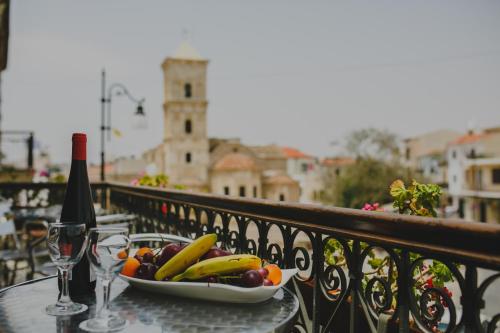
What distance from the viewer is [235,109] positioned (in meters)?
63.3

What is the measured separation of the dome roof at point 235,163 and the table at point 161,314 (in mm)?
43052

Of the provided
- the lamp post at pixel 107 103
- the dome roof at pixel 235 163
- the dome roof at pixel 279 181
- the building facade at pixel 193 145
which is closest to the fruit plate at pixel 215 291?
the lamp post at pixel 107 103

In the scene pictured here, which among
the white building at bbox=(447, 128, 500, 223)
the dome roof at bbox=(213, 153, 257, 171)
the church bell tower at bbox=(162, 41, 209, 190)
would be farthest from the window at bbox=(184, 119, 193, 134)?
the white building at bbox=(447, 128, 500, 223)

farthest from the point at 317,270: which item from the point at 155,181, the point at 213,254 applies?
the point at 155,181

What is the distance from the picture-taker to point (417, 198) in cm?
247

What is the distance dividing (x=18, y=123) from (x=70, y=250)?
35.5 metres

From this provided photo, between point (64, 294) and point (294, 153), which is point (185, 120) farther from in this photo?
point (64, 294)

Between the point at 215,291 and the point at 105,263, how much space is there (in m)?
0.36

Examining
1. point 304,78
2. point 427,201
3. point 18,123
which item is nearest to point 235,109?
point 304,78

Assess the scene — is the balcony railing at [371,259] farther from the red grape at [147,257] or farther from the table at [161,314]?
the red grape at [147,257]

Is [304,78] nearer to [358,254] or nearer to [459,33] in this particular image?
[459,33]

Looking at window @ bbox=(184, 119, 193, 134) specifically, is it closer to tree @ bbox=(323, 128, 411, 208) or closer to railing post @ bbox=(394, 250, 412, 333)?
tree @ bbox=(323, 128, 411, 208)

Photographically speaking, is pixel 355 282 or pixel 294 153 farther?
pixel 294 153

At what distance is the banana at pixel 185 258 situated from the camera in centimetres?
154
